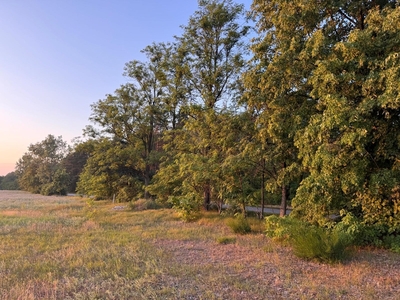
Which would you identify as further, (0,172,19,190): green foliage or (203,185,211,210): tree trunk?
(0,172,19,190): green foliage

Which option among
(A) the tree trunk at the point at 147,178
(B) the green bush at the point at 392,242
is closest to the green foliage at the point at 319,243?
(B) the green bush at the point at 392,242

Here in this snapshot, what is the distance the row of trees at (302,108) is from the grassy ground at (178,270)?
1891 millimetres

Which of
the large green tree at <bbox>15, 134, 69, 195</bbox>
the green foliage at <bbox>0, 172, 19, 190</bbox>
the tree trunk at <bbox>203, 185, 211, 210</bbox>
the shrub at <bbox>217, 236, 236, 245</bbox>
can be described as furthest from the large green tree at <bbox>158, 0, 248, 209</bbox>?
the green foliage at <bbox>0, 172, 19, 190</bbox>

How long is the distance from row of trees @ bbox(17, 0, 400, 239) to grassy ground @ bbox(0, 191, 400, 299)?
6.20ft

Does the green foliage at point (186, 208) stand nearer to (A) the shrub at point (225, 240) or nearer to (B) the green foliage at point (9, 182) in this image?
(A) the shrub at point (225, 240)

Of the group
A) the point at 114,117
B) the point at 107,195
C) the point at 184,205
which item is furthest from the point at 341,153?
the point at 107,195

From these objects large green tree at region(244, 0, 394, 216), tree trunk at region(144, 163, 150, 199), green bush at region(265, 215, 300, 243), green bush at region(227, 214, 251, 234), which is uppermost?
large green tree at region(244, 0, 394, 216)

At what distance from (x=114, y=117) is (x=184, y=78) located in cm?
927

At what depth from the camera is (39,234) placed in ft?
33.5

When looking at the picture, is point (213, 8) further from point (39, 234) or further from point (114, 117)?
point (39, 234)

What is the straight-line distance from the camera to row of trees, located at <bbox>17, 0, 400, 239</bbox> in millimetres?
6699

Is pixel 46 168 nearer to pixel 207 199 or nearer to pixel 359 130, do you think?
pixel 207 199

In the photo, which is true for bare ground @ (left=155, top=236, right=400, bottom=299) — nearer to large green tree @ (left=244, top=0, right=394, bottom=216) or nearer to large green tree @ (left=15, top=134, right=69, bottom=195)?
large green tree @ (left=244, top=0, right=394, bottom=216)

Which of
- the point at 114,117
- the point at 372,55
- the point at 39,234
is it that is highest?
the point at 114,117
